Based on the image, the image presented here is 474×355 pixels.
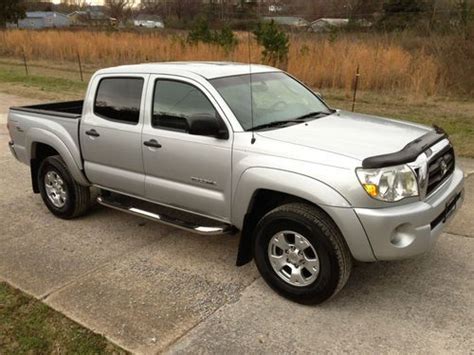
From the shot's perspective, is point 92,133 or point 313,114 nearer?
point 313,114

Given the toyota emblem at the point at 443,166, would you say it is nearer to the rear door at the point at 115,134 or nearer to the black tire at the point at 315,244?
the black tire at the point at 315,244

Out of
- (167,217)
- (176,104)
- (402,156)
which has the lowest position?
(167,217)

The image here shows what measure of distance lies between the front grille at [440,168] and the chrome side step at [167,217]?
5.23ft

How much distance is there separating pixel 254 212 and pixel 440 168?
1.48 metres

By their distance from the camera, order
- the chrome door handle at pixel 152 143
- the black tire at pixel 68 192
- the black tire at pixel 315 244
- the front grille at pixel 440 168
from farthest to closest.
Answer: the black tire at pixel 68 192 < the chrome door handle at pixel 152 143 < the front grille at pixel 440 168 < the black tire at pixel 315 244

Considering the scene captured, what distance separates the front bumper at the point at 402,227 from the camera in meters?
3.28

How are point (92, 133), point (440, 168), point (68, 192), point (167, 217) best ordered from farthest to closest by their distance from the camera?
1. point (68, 192)
2. point (92, 133)
3. point (167, 217)
4. point (440, 168)

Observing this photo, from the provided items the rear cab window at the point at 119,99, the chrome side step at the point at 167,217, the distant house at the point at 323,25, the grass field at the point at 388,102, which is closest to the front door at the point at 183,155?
the chrome side step at the point at 167,217

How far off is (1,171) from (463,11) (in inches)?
592

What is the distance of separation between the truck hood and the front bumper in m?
0.42

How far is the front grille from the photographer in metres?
3.62

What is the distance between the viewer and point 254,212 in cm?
394

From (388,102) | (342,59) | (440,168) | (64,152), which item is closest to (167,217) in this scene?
(64,152)

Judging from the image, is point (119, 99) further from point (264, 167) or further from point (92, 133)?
point (264, 167)
